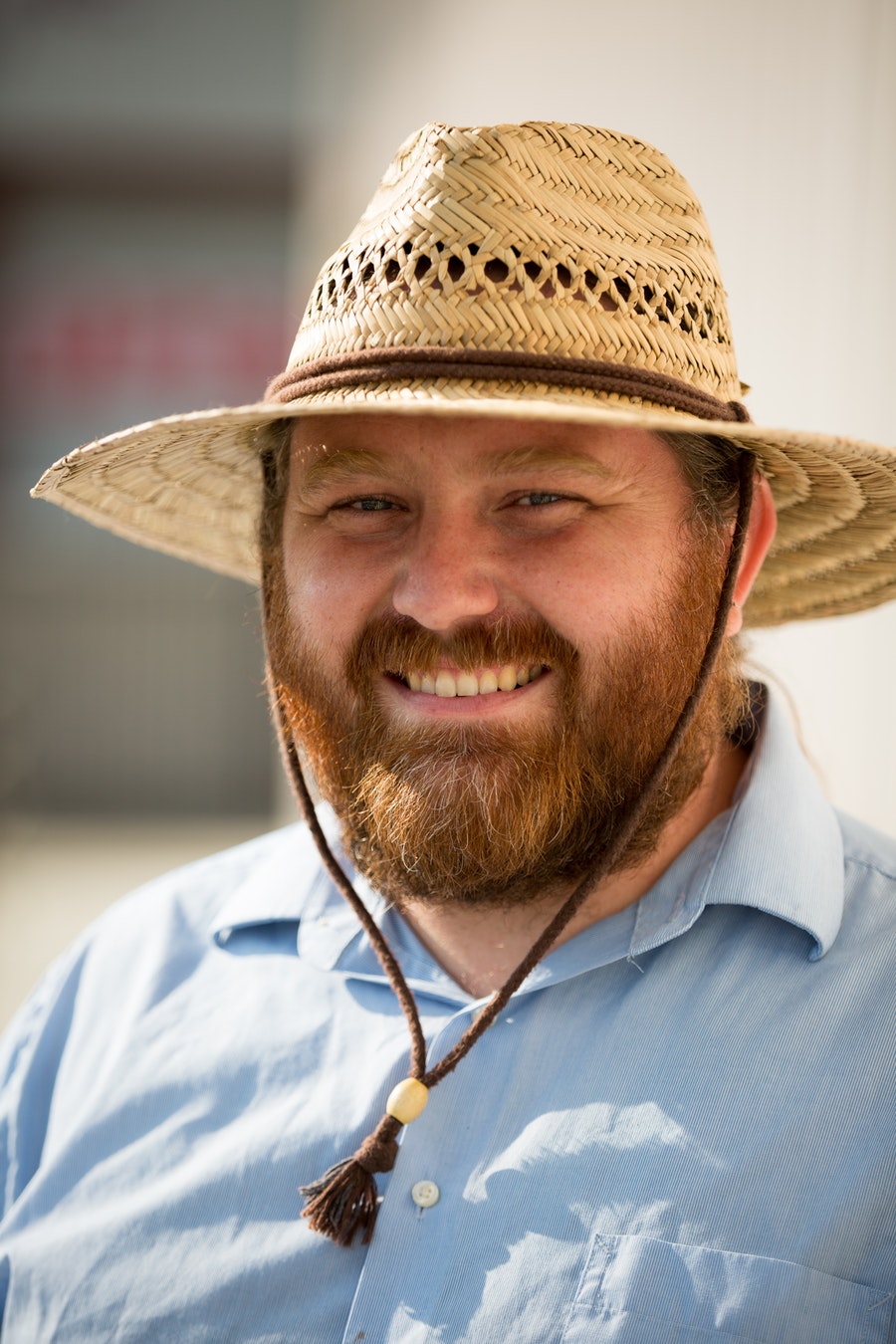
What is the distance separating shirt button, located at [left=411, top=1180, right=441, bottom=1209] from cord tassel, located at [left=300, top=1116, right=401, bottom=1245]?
43mm

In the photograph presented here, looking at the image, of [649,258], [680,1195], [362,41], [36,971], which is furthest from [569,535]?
[36,971]

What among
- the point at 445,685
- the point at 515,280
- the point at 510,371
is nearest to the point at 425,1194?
the point at 445,685

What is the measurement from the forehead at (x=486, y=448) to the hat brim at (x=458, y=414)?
0.15ft

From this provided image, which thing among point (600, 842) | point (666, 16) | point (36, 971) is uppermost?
point (666, 16)

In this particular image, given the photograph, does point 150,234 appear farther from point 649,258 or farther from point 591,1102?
point 591,1102

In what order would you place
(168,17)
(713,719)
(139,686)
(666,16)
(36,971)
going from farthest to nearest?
(139,686), (168,17), (36,971), (666,16), (713,719)

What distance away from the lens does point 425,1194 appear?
1.53 m

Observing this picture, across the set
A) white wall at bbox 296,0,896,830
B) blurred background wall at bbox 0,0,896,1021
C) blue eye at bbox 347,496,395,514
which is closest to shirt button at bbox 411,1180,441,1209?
blue eye at bbox 347,496,395,514

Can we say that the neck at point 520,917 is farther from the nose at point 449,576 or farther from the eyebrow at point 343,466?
the eyebrow at point 343,466

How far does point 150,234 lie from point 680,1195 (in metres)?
6.99

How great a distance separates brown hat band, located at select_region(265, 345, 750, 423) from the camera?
4.82 ft

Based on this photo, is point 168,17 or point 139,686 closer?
point 168,17

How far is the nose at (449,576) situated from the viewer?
62.4 inches

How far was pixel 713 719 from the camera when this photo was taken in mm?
1843
